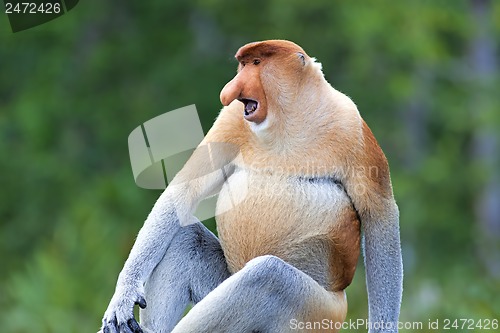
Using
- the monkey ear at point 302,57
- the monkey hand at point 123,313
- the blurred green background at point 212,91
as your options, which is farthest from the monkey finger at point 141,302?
the blurred green background at point 212,91

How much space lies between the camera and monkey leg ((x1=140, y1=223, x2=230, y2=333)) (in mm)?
4055

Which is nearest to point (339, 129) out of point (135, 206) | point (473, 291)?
point (473, 291)

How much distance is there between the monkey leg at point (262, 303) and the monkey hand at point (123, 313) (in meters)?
0.16

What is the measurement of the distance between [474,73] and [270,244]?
38.4 ft

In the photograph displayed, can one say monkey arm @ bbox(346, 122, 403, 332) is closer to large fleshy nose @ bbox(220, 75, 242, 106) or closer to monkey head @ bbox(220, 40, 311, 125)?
monkey head @ bbox(220, 40, 311, 125)

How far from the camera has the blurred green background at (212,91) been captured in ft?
46.4

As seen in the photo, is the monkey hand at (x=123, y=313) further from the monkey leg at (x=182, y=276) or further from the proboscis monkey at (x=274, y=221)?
the monkey leg at (x=182, y=276)

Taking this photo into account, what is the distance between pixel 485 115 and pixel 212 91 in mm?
3620

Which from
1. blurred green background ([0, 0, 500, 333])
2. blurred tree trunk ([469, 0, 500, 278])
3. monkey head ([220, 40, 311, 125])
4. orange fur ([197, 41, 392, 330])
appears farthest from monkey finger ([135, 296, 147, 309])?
blurred tree trunk ([469, 0, 500, 278])

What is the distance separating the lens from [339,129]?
397 centimetres

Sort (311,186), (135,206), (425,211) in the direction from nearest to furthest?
(311,186) → (135,206) → (425,211)

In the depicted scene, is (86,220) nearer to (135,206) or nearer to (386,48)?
(135,206)

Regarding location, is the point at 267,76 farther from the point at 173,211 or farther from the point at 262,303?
the point at 262,303

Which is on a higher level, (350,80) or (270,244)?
(270,244)
